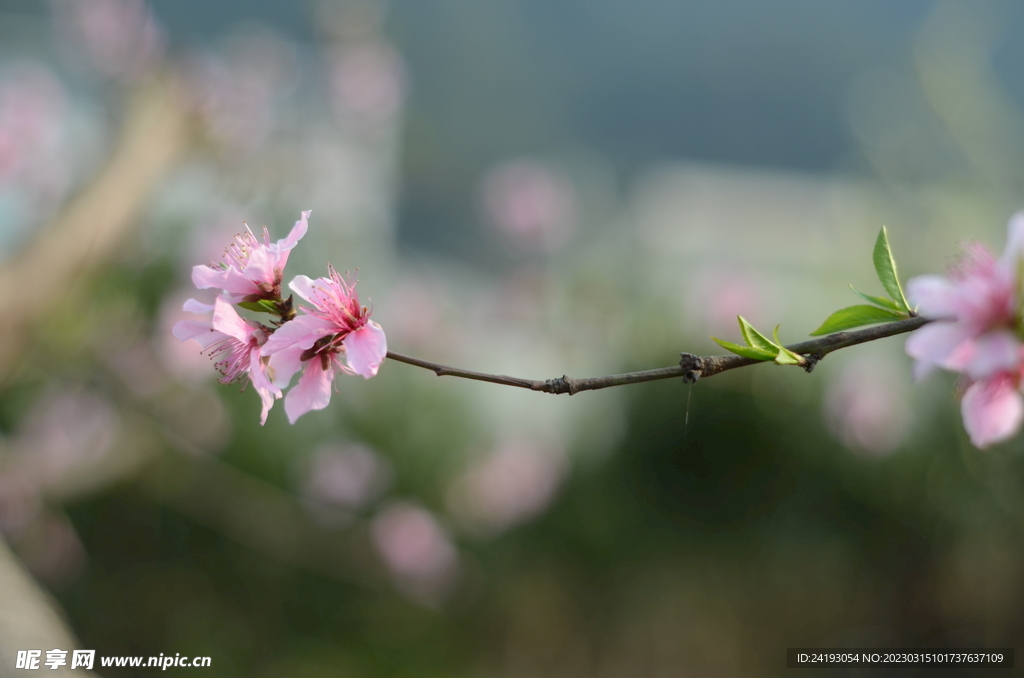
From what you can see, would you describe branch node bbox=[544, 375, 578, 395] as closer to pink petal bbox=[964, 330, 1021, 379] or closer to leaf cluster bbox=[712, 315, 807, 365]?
leaf cluster bbox=[712, 315, 807, 365]

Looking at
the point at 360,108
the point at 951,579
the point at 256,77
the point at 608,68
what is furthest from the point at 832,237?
the point at 608,68

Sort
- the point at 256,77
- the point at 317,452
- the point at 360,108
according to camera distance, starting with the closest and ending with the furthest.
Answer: the point at 317,452, the point at 256,77, the point at 360,108

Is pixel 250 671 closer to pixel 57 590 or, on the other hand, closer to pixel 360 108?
pixel 57 590

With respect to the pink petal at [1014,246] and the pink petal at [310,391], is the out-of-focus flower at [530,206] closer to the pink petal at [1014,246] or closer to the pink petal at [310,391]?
the pink petal at [310,391]

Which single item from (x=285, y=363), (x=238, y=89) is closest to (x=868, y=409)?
(x=285, y=363)

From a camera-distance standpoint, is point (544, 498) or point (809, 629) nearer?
point (809, 629)

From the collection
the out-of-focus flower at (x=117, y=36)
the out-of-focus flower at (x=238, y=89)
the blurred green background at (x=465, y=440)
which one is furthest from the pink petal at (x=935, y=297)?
the out-of-focus flower at (x=117, y=36)

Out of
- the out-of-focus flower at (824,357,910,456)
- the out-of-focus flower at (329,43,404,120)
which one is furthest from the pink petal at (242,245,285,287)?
the out-of-focus flower at (329,43,404,120)
